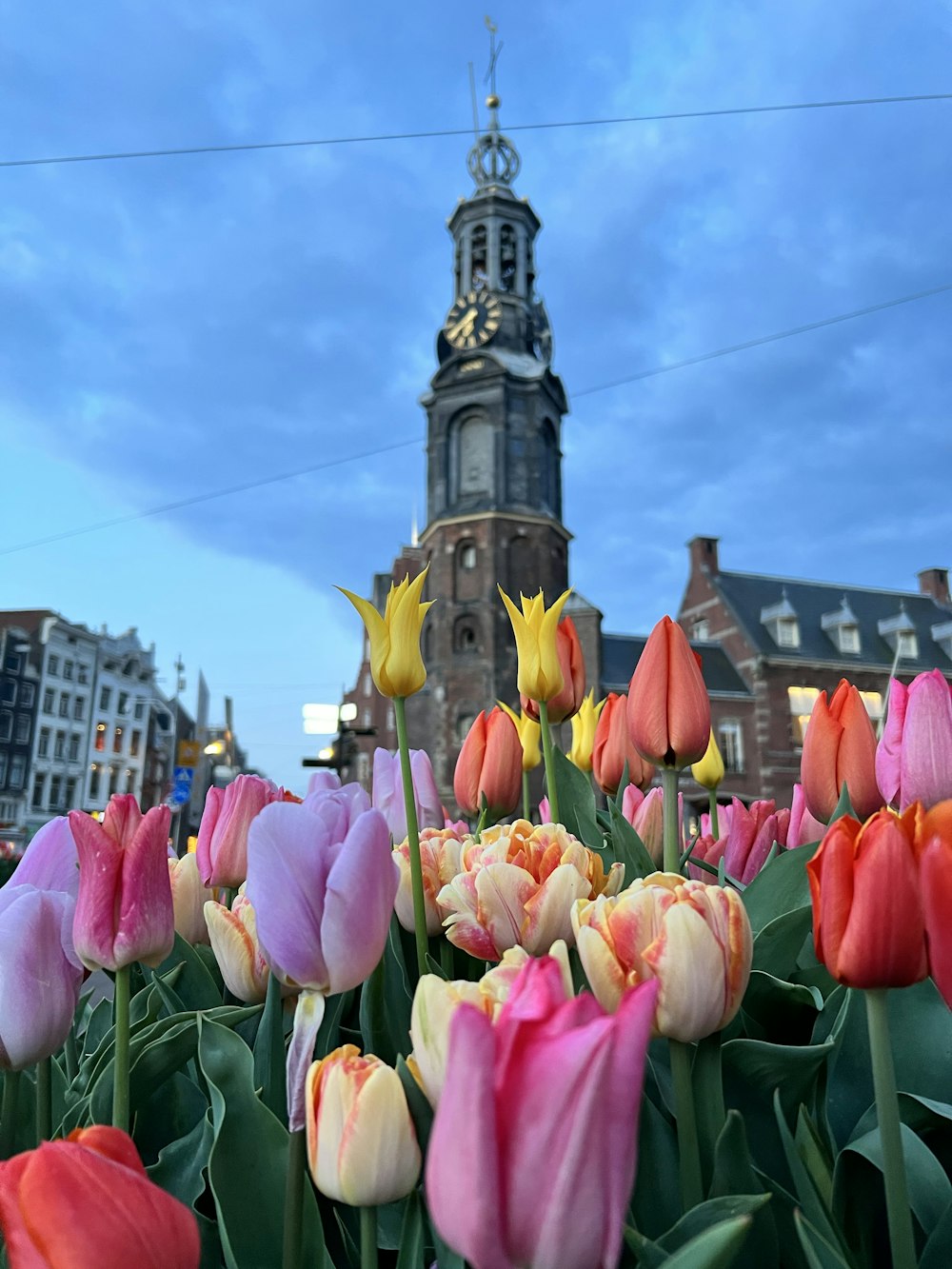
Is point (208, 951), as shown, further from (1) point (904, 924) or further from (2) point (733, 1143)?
(1) point (904, 924)

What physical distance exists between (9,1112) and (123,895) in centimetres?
24

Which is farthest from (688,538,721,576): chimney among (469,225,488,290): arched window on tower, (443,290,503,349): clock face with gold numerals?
(469,225,488,290): arched window on tower

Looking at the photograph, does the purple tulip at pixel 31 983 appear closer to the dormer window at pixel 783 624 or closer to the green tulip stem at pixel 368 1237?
the green tulip stem at pixel 368 1237

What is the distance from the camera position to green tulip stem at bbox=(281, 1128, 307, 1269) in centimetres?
60

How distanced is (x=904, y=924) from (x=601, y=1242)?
0.95 ft

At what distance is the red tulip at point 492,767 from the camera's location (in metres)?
1.48

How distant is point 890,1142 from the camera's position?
22.6 inches

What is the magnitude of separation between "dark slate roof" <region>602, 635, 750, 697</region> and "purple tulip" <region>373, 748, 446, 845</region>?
87.6ft

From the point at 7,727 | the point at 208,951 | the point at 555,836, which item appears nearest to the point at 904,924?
the point at 555,836

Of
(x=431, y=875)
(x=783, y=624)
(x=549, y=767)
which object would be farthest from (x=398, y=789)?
(x=783, y=624)

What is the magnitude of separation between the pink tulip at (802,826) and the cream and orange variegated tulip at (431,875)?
0.61m

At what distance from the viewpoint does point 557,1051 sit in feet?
1.33

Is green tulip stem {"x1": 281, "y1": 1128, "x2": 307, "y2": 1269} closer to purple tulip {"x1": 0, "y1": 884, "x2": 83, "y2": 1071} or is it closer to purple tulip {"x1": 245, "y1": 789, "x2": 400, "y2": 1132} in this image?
purple tulip {"x1": 245, "y1": 789, "x2": 400, "y2": 1132}

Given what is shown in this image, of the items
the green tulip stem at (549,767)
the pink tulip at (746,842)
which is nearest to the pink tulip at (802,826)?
the pink tulip at (746,842)
